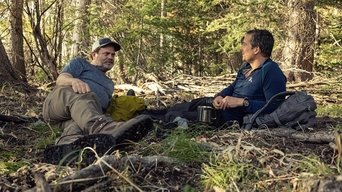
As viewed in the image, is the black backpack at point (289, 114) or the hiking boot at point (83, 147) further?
the black backpack at point (289, 114)

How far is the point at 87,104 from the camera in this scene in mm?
4074

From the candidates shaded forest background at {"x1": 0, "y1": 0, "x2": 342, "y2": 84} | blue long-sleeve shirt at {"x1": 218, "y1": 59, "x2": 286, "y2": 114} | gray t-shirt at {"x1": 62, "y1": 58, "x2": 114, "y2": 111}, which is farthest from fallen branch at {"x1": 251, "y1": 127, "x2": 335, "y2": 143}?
shaded forest background at {"x1": 0, "y1": 0, "x2": 342, "y2": 84}

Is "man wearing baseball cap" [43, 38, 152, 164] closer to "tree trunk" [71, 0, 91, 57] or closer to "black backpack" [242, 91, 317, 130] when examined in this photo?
"black backpack" [242, 91, 317, 130]

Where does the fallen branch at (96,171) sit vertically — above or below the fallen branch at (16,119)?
above

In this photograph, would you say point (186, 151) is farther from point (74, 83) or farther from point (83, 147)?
point (74, 83)

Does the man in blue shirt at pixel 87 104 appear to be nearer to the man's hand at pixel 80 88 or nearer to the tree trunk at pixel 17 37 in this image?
the man's hand at pixel 80 88

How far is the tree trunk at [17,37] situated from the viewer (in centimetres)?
923

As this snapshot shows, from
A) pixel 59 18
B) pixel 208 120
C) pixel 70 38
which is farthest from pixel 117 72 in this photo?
pixel 208 120

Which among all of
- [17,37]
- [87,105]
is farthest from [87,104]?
Result: [17,37]

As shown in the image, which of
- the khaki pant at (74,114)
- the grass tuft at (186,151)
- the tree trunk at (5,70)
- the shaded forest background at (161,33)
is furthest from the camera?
the shaded forest background at (161,33)

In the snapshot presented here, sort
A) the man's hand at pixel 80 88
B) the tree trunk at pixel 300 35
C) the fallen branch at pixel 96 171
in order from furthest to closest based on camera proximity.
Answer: the tree trunk at pixel 300 35, the man's hand at pixel 80 88, the fallen branch at pixel 96 171

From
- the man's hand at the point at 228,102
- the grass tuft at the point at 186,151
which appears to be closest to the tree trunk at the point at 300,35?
the man's hand at the point at 228,102

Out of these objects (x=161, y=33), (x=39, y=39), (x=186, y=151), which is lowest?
(x=186, y=151)

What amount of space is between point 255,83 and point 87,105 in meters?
1.72
